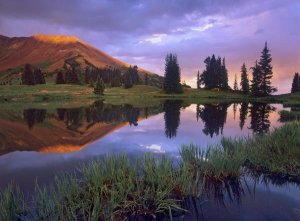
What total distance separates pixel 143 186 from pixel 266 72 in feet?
313

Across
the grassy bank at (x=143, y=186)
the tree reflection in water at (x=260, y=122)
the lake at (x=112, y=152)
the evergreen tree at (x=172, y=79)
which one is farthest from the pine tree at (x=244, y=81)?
the grassy bank at (x=143, y=186)

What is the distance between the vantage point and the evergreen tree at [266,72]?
3824 inches

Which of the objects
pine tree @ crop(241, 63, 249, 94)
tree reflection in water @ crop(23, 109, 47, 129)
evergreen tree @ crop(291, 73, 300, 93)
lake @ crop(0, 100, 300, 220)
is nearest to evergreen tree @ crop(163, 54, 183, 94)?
pine tree @ crop(241, 63, 249, 94)

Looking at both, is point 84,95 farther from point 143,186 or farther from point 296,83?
point 143,186

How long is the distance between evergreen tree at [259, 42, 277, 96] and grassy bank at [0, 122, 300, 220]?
88.3 meters

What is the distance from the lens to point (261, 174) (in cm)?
1298

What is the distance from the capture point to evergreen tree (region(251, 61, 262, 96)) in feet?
321

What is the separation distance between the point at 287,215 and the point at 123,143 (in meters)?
14.6

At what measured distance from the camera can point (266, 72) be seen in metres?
97.2

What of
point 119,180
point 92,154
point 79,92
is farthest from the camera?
point 79,92

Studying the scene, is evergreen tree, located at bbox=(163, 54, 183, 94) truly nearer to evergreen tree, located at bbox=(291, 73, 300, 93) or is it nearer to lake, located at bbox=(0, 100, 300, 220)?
evergreen tree, located at bbox=(291, 73, 300, 93)

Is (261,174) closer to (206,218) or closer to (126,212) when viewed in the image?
(206,218)

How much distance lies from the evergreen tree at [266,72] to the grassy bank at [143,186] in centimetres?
8832

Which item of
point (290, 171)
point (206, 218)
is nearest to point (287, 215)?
point (206, 218)
